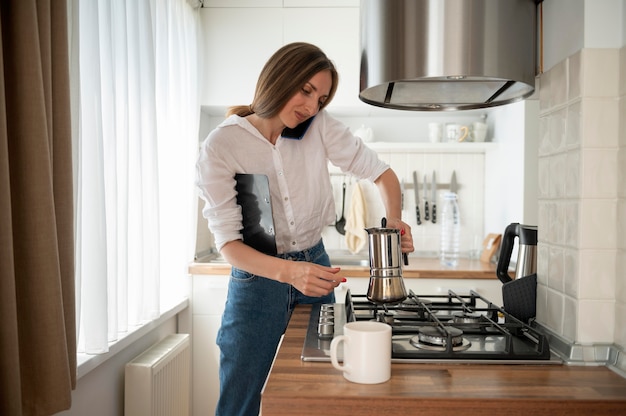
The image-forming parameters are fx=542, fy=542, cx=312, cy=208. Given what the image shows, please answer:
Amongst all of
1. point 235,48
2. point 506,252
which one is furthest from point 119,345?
point 235,48

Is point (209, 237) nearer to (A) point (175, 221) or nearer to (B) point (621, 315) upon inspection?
(A) point (175, 221)

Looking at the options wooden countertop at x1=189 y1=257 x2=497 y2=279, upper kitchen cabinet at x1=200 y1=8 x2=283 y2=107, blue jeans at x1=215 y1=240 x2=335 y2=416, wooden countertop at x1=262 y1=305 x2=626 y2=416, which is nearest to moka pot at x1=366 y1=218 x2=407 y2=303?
wooden countertop at x1=262 y1=305 x2=626 y2=416

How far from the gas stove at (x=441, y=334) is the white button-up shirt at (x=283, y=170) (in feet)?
1.07

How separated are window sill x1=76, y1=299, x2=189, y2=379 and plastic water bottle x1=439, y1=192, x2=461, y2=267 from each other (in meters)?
1.60

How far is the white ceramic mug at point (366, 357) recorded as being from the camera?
90 centimetres

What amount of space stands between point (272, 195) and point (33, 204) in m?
0.66

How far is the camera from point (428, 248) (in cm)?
333

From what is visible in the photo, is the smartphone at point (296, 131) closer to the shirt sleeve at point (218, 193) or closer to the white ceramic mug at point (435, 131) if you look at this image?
the shirt sleeve at point (218, 193)

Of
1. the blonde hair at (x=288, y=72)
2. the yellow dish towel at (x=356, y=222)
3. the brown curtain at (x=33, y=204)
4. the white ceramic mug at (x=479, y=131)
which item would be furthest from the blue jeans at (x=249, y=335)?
the white ceramic mug at (x=479, y=131)

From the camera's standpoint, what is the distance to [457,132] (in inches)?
124

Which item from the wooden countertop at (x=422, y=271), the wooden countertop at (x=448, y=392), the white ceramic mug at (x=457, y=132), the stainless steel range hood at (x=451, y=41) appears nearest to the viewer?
the wooden countertop at (x=448, y=392)

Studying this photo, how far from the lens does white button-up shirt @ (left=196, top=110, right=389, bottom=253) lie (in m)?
1.55

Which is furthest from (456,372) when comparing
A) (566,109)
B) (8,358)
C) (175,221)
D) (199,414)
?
(199,414)

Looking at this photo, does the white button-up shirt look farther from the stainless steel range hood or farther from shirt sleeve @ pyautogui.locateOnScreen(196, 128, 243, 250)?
the stainless steel range hood
